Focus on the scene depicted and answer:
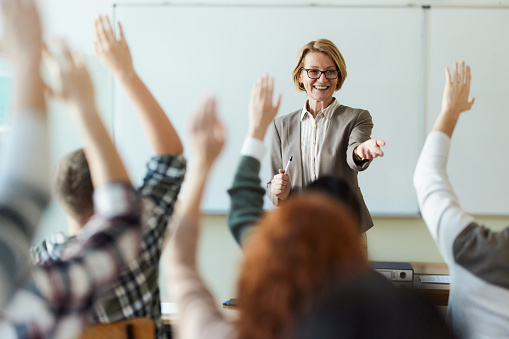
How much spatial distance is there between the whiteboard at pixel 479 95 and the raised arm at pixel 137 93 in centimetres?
284

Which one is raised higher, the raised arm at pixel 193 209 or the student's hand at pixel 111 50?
→ the student's hand at pixel 111 50

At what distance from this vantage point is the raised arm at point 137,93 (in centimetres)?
110

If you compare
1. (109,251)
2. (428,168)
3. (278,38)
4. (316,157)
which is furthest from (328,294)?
(278,38)

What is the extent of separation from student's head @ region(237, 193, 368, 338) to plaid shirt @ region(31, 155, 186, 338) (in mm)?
344

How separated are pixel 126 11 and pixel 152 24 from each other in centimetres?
23

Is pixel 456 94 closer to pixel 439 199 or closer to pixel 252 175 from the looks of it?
pixel 439 199

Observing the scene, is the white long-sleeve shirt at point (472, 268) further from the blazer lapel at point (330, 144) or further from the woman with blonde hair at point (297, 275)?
the blazer lapel at point (330, 144)

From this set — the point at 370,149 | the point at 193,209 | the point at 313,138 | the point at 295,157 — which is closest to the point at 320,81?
the point at 313,138

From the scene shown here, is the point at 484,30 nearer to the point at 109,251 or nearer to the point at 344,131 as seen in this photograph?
the point at 344,131

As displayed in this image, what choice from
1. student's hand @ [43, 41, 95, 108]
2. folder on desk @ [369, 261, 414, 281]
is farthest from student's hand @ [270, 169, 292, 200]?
student's hand @ [43, 41, 95, 108]

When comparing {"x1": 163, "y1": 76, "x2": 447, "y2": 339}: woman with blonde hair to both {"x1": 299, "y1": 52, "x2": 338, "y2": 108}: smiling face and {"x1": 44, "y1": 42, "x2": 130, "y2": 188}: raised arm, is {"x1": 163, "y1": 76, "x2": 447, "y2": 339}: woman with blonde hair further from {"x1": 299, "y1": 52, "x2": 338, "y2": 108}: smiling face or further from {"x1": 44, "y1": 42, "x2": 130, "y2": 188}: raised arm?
{"x1": 299, "y1": 52, "x2": 338, "y2": 108}: smiling face

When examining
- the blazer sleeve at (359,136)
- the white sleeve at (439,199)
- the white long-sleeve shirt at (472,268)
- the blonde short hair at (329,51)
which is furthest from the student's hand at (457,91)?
the blonde short hair at (329,51)

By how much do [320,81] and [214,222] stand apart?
1708 mm

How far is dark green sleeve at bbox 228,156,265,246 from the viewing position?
1034mm
